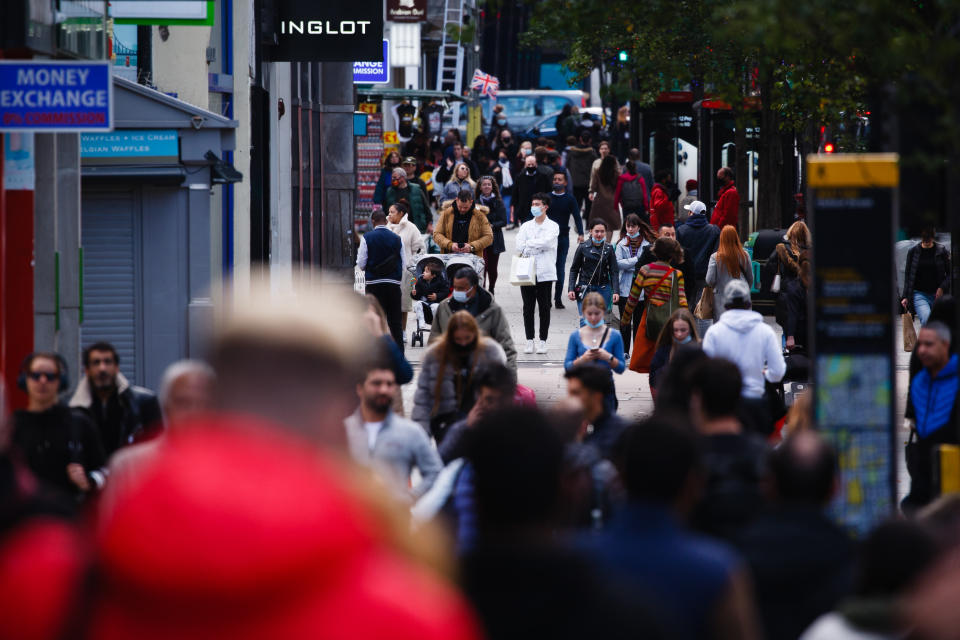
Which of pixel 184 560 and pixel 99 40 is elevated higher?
pixel 99 40

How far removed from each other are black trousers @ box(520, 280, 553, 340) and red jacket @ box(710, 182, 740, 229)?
16.6ft

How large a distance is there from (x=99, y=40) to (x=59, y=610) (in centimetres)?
1135

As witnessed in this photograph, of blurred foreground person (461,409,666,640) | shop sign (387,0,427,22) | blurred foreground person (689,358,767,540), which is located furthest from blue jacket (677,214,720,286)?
shop sign (387,0,427,22)

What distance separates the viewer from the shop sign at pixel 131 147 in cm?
1374

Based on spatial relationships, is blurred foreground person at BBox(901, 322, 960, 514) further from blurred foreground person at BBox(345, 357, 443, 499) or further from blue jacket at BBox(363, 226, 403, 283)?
blue jacket at BBox(363, 226, 403, 283)

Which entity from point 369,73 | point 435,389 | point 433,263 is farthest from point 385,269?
point 369,73

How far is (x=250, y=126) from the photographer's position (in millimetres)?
20109

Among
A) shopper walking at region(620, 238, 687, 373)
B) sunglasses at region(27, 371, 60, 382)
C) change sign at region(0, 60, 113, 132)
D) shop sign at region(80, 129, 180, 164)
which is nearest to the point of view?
sunglasses at region(27, 371, 60, 382)

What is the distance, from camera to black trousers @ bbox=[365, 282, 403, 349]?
17.0 m

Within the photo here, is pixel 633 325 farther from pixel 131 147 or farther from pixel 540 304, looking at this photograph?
pixel 131 147

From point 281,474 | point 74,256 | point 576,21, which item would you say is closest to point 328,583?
point 281,474

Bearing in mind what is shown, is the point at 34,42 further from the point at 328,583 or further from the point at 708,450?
the point at 328,583

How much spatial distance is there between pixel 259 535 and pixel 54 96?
8.86 meters

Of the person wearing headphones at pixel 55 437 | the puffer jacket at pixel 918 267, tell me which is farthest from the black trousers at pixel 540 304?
the person wearing headphones at pixel 55 437
